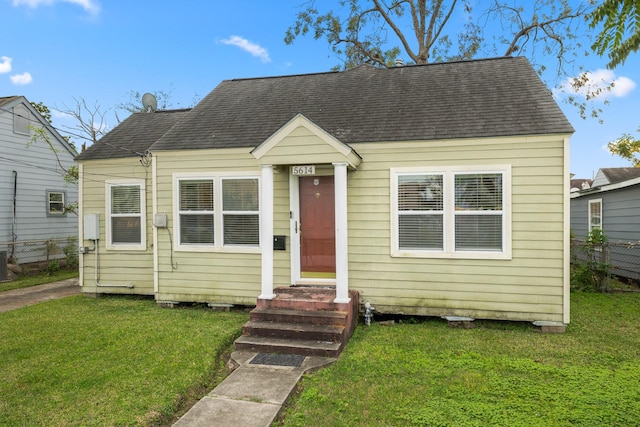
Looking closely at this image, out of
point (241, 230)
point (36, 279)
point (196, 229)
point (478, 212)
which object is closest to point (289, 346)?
point (241, 230)

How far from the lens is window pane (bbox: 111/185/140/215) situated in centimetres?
787

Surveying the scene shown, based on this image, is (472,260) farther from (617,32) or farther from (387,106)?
(617,32)

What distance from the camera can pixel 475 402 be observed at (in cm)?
356

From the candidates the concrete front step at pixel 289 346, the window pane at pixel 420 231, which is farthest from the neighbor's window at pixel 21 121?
the window pane at pixel 420 231

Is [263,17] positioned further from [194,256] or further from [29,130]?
[194,256]

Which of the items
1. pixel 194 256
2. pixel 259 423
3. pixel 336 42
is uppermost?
pixel 336 42

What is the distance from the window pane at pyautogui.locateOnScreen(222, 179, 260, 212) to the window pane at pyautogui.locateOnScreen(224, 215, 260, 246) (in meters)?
0.17

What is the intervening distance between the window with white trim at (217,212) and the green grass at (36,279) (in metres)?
5.97

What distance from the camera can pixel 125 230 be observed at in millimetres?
7910

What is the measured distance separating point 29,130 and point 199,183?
30.9 feet

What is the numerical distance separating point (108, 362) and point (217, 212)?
3.13 metres

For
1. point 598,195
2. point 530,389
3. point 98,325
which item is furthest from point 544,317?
point 598,195

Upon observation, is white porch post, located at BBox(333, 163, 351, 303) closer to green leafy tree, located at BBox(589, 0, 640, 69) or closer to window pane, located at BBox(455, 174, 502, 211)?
window pane, located at BBox(455, 174, 502, 211)

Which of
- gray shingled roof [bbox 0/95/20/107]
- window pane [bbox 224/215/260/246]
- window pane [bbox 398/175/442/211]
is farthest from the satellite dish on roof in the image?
window pane [bbox 398/175/442/211]
